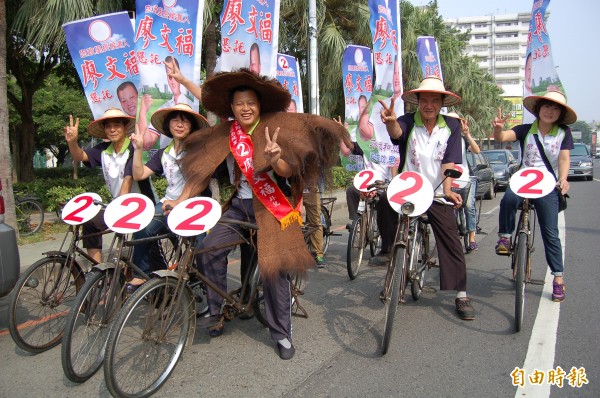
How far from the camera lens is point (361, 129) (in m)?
8.11

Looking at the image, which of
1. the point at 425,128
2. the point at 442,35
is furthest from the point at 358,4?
the point at 425,128

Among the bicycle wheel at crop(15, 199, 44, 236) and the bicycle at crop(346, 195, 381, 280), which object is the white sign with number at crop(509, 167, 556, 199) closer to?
the bicycle at crop(346, 195, 381, 280)

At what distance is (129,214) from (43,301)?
1107mm

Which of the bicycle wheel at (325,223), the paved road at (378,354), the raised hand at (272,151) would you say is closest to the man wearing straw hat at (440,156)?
the paved road at (378,354)

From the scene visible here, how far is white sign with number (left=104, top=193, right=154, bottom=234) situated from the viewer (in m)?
3.04

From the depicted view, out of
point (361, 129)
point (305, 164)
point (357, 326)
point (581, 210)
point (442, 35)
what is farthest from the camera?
point (442, 35)

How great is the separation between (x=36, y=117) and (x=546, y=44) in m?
23.5

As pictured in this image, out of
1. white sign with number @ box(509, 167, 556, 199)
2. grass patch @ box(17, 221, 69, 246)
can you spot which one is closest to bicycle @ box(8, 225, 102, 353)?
white sign with number @ box(509, 167, 556, 199)

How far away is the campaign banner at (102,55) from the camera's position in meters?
5.70

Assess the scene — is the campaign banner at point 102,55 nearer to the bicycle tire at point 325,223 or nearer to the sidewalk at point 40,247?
the sidewalk at point 40,247

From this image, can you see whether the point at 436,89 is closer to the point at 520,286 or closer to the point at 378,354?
the point at 520,286

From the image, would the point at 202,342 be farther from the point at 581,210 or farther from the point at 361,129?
the point at 581,210

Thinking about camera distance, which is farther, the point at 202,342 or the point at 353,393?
the point at 202,342

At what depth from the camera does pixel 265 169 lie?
309 centimetres
